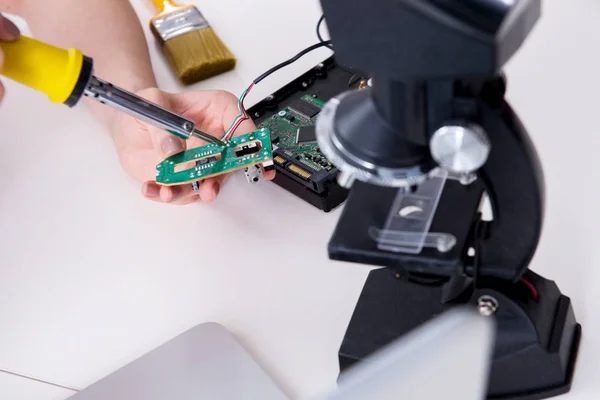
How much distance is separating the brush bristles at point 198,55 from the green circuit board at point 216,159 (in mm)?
284

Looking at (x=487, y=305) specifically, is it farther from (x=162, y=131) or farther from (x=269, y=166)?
(x=162, y=131)

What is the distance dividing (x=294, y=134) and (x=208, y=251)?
0.74ft

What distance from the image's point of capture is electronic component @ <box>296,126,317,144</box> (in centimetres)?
108

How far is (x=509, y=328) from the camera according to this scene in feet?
2.50

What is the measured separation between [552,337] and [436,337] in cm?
34

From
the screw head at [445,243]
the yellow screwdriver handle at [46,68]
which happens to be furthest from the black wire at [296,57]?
the screw head at [445,243]

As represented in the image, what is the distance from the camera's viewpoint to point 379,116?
2.08ft

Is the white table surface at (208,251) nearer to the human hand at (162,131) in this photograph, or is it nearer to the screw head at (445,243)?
the human hand at (162,131)

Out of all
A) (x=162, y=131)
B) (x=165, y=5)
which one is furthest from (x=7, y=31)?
(x=165, y=5)

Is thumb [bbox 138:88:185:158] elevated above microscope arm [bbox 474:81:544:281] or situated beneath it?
situated beneath

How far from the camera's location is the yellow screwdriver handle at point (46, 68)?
0.78m

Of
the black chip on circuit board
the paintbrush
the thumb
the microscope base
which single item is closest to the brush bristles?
the paintbrush

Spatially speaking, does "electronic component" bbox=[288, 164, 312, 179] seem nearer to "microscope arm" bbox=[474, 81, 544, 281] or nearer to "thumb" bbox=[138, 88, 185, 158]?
"thumb" bbox=[138, 88, 185, 158]

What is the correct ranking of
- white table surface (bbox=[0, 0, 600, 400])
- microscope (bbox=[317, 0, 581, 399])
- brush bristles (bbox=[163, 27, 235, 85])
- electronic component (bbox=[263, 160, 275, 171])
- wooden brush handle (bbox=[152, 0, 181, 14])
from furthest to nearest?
wooden brush handle (bbox=[152, 0, 181, 14]), brush bristles (bbox=[163, 27, 235, 85]), electronic component (bbox=[263, 160, 275, 171]), white table surface (bbox=[0, 0, 600, 400]), microscope (bbox=[317, 0, 581, 399])
